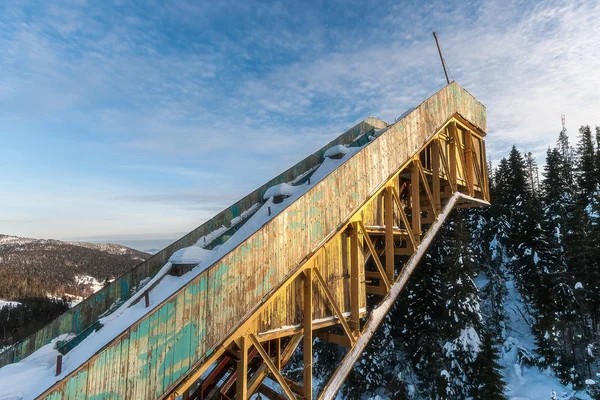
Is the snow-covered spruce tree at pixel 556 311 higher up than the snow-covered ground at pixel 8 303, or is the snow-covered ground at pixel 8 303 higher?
the snow-covered spruce tree at pixel 556 311

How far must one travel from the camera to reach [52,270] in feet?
488

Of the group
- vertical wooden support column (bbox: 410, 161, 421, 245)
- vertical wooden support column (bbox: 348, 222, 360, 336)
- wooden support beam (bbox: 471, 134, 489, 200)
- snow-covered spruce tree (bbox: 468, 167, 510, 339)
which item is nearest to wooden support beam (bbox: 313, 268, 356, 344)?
vertical wooden support column (bbox: 348, 222, 360, 336)

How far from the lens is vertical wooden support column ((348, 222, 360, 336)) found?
7680mm

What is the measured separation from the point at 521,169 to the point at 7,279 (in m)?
140

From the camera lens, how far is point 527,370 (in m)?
25.7

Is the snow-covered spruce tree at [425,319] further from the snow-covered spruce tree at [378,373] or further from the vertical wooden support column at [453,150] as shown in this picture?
the vertical wooden support column at [453,150]

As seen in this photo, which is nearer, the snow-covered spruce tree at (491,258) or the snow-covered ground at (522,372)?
the snow-covered ground at (522,372)

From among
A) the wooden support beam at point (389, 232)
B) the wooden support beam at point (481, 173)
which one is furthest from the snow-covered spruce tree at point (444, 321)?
the wooden support beam at point (389, 232)

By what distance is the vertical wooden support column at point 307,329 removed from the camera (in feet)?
21.4

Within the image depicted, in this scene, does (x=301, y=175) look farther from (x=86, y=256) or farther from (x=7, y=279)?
(x=86, y=256)

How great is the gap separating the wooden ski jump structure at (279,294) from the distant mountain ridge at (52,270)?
92.2m

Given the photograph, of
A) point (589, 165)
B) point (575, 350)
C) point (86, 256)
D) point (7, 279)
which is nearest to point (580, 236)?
point (575, 350)

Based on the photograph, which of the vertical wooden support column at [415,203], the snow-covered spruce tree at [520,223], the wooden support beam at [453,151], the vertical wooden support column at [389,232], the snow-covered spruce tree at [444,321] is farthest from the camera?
the snow-covered spruce tree at [520,223]

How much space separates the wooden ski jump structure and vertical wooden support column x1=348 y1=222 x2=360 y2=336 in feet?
0.07
